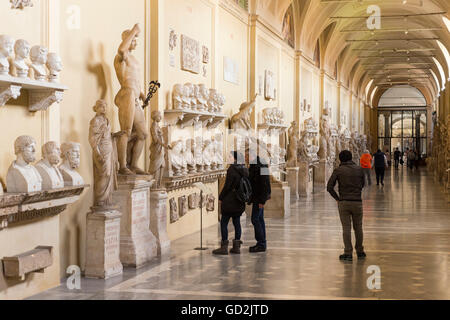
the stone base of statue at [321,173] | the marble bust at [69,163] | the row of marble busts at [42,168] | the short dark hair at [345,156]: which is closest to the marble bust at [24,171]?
the row of marble busts at [42,168]

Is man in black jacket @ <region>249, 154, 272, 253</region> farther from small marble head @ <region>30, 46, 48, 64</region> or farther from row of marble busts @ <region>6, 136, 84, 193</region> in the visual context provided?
small marble head @ <region>30, 46, 48, 64</region>

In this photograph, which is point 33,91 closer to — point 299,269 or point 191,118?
point 299,269

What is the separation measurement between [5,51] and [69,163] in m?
1.82

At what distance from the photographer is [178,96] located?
471 inches

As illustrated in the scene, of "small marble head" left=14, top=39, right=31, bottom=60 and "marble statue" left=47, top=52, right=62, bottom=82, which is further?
"marble statue" left=47, top=52, right=62, bottom=82

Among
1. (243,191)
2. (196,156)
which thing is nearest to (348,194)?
(243,191)

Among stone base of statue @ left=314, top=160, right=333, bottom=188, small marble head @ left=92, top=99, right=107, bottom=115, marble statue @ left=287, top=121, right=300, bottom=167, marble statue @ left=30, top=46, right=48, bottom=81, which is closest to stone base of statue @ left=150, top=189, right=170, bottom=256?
small marble head @ left=92, top=99, right=107, bottom=115

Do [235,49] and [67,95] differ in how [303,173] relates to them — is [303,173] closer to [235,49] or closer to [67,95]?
[235,49]

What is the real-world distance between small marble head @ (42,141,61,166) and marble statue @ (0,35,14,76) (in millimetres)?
1154

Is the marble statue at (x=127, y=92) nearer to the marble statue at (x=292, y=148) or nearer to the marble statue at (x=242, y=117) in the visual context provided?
the marble statue at (x=242, y=117)

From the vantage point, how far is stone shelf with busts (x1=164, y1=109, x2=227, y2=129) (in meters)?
11.8

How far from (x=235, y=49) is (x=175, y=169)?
17.9ft

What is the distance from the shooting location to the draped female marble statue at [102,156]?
8336mm

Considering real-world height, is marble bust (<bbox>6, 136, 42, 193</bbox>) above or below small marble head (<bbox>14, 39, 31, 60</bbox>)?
below
